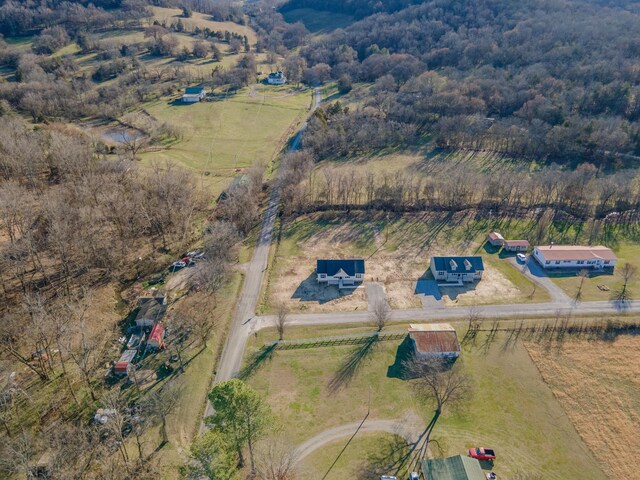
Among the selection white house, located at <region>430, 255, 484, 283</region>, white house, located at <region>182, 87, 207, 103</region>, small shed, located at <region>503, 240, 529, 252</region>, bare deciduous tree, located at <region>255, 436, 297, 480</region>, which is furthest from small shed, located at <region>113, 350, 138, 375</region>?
white house, located at <region>182, 87, 207, 103</region>

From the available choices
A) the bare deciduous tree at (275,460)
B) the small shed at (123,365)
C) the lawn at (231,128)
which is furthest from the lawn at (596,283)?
the lawn at (231,128)

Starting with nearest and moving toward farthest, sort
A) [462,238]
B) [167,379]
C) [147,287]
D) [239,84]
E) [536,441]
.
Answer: [536,441] < [167,379] < [147,287] < [462,238] < [239,84]

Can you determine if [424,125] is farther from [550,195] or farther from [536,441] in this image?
[536,441]

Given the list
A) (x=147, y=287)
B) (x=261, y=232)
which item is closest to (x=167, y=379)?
(x=147, y=287)

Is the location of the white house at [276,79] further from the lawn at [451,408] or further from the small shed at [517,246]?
the lawn at [451,408]

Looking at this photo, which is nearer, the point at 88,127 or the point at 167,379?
the point at 167,379

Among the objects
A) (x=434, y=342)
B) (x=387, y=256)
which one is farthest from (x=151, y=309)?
(x=387, y=256)
